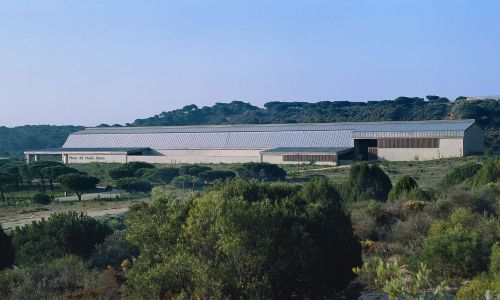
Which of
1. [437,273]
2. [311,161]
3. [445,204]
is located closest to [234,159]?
[311,161]

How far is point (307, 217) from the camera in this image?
17.2m

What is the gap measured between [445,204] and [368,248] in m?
5.71

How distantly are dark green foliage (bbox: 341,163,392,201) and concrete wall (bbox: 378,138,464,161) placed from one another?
31741mm

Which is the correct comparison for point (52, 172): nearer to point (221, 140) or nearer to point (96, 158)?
point (96, 158)

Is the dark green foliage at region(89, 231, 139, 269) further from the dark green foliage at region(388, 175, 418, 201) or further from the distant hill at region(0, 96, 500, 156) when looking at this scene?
the distant hill at region(0, 96, 500, 156)

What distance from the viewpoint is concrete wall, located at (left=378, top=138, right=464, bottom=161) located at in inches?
2655

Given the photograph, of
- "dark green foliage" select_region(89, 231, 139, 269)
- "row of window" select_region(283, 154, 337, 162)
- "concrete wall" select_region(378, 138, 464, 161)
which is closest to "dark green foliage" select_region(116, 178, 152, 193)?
"row of window" select_region(283, 154, 337, 162)

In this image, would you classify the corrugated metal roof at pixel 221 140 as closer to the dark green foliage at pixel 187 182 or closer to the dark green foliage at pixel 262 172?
the dark green foliage at pixel 262 172

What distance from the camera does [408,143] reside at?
6988 centimetres

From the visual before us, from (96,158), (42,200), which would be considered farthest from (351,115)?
(42,200)

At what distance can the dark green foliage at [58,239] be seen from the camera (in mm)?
23578

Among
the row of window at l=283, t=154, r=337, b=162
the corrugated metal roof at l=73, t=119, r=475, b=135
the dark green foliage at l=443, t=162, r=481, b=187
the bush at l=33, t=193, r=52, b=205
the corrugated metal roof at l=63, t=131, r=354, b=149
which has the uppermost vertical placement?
the corrugated metal roof at l=73, t=119, r=475, b=135

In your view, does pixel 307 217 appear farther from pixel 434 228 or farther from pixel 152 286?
pixel 434 228

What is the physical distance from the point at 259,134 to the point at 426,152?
2234 cm
